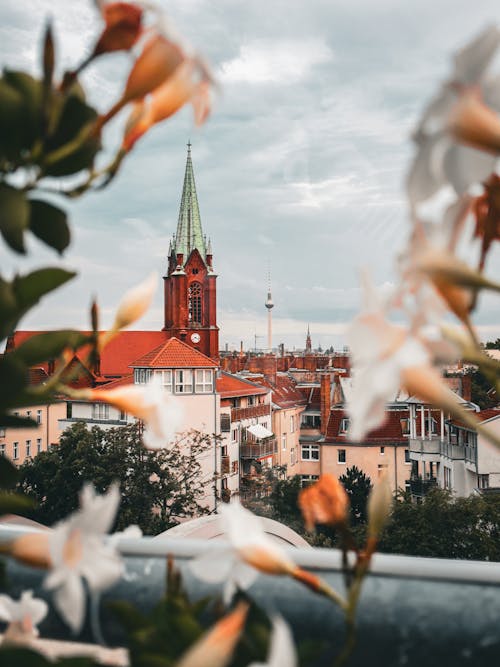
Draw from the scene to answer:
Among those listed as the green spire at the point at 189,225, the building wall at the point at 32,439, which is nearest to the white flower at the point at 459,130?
the building wall at the point at 32,439

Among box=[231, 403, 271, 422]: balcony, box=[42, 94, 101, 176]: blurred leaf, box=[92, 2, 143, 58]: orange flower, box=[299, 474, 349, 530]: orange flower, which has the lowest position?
box=[231, 403, 271, 422]: balcony

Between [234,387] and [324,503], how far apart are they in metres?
20.8

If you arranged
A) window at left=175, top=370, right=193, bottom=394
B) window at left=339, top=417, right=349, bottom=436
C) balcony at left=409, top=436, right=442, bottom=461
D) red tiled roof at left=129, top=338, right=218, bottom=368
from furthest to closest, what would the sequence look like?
window at left=339, top=417, right=349, bottom=436 < window at left=175, top=370, right=193, bottom=394 < red tiled roof at left=129, top=338, right=218, bottom=368 < balcony at left=409, top=436, right=442, bottom=461

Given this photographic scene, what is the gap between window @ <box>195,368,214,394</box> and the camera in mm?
18453

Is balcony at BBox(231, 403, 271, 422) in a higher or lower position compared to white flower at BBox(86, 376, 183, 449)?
lower

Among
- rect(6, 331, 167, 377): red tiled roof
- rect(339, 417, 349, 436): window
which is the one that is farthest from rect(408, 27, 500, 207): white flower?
rect(6, 331, 167, 377): red tiled roof

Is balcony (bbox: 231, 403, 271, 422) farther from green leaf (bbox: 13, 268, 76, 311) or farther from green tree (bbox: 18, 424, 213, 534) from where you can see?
green leaf (bbox: 13, 268, 76, 311)

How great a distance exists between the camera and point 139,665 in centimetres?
31

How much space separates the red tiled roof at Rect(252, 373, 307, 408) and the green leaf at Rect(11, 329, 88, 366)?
2331cm

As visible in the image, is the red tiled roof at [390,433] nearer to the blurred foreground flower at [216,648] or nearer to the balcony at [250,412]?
the balcony at [250,412]

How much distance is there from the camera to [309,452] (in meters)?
23.9

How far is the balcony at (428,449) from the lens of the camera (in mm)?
16312

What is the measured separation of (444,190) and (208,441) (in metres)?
15.1

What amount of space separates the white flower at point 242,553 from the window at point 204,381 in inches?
712
